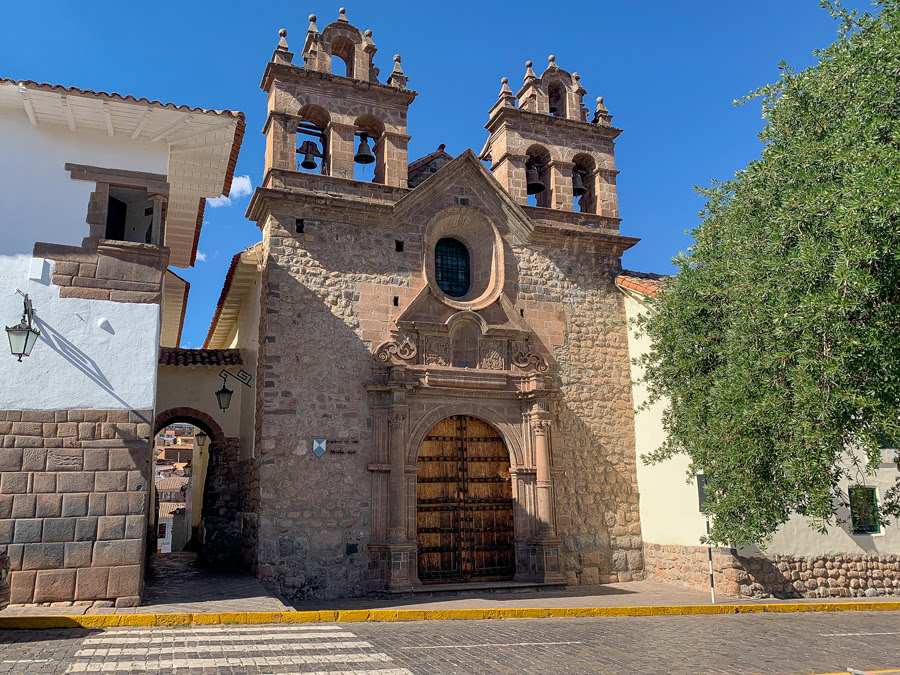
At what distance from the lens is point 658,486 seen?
1352 centimetres

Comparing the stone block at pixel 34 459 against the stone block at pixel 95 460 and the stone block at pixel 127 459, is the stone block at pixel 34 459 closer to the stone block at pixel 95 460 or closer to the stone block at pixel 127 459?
the stone block at pixel 95 460

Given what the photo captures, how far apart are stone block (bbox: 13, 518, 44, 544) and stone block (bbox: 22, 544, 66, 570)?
80mm

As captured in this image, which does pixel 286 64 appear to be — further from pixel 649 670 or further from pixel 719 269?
pixel 649 670

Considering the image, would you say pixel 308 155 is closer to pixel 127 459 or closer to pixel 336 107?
pixel 336 107

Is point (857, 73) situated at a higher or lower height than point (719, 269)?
higher

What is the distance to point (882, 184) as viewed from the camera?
642cm

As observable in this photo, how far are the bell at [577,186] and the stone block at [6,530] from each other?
1199 cm

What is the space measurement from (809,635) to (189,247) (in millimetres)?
13213

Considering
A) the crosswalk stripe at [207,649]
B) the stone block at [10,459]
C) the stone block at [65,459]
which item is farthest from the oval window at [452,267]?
the crosswalk stripe at [207,649]

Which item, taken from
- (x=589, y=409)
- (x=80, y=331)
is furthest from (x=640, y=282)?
(x=80, y=331)

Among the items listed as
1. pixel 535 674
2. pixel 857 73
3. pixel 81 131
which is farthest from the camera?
pixel 81 131

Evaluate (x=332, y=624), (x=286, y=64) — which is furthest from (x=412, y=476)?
(x=286, y=64)

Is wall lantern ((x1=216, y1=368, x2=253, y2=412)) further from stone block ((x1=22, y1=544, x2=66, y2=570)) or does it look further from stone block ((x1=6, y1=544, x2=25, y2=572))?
stone block ((x1=6, y1=544, x2=25, y2=572))

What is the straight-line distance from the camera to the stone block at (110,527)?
8.62 m
